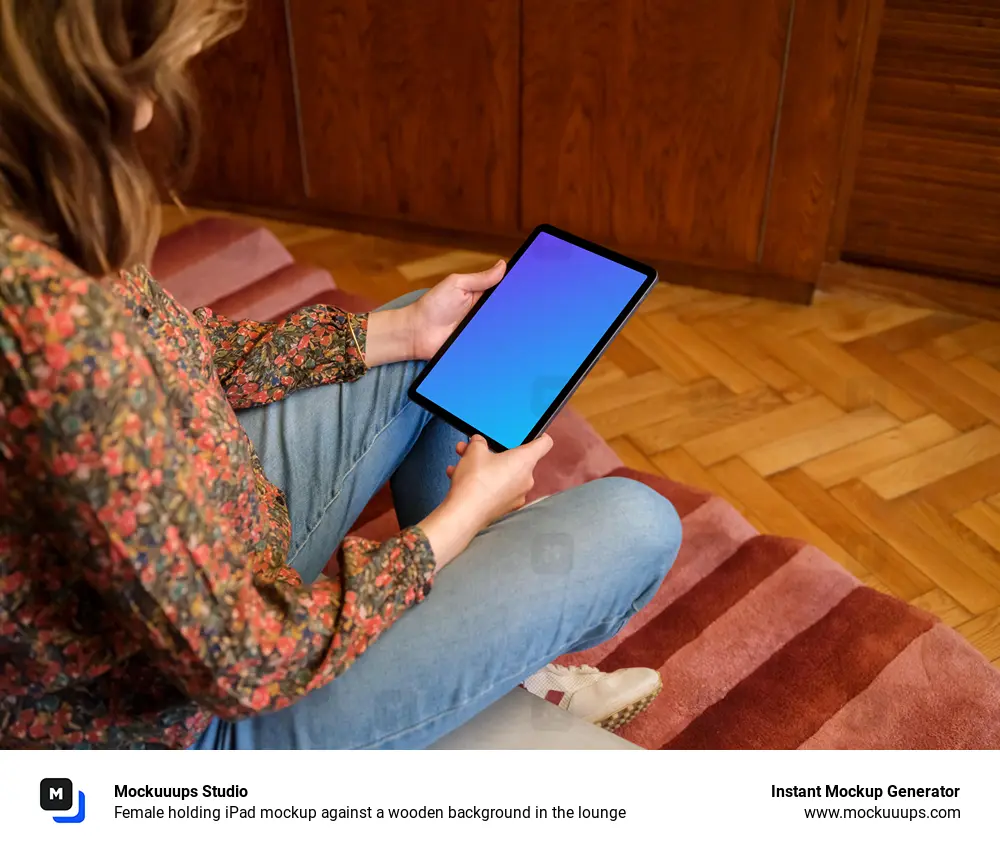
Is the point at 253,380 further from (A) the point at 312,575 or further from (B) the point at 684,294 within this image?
(B) the point at 684,294

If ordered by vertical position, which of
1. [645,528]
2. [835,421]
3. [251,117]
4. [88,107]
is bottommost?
[835,421]

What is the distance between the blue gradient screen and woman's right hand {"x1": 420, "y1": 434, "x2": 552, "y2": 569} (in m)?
0.10

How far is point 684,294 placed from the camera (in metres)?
2.14

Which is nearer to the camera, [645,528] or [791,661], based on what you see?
[645,528]

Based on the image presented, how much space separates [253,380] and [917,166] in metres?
1.44

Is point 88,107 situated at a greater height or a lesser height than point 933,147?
greater

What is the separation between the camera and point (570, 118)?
2035mm

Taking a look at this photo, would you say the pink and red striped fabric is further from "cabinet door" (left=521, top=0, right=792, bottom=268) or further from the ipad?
"cabinet door" (left=521, top=0, right=792, bottom=268)

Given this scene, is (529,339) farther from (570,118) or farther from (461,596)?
(570,118)

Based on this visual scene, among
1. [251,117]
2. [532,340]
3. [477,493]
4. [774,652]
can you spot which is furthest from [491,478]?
[251,117]

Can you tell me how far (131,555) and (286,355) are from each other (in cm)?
48
